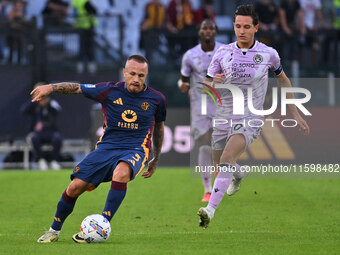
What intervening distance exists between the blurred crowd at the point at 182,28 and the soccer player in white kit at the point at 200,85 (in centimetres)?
739

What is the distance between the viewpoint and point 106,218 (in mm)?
8477

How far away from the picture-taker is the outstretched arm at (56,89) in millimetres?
8188

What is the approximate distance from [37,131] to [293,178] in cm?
682

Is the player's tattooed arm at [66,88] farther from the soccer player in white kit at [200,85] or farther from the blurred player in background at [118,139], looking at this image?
the soccer player in white kit at [200,85]

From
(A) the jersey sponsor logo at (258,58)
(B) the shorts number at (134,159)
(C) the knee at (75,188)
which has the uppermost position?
(A) the jersey sponsor logo at (258,58)

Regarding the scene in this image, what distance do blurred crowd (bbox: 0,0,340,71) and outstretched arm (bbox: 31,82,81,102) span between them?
12.3 metres

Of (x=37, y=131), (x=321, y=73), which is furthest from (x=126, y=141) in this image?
(x=321, y=73)

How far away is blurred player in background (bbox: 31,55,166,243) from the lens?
8.52m

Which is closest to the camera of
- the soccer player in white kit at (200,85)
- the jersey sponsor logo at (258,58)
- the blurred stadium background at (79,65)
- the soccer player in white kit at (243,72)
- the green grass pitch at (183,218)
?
the green grass pitch at (183,218)

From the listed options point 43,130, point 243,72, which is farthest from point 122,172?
point 43,130

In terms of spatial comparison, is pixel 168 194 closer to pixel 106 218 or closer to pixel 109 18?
pixel 106 218

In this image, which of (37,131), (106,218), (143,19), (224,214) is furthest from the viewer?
(143,19)

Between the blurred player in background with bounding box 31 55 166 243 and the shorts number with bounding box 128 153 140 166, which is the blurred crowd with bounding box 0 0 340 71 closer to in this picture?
the blurred player in background with bounding box 31 55 166 243

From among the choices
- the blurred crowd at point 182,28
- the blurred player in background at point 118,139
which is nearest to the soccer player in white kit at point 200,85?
the blurred player in background at point 118,139
